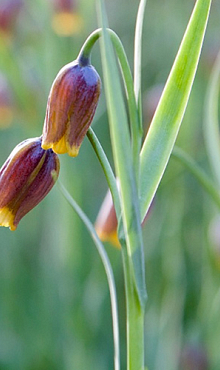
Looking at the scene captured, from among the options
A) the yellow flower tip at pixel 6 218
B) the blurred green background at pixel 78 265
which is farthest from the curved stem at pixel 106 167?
the blurred green background at pixel 78 265

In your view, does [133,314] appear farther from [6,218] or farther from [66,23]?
[66,23]

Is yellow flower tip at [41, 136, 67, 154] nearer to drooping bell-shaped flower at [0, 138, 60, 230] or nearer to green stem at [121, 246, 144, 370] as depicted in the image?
drooping bell-shaped flower at [0, 138, 60, 230]

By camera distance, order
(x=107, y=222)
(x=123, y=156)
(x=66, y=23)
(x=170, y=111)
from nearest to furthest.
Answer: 1. (x=123, y=156)
2. (x=170, y=111)
3. (x=107, y=222)
4. (x=66, y=23)

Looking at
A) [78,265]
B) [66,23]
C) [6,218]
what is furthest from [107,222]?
[66,23]

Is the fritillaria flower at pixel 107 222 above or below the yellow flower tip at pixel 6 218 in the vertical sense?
below

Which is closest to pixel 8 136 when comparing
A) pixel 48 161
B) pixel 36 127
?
pixel 36 127

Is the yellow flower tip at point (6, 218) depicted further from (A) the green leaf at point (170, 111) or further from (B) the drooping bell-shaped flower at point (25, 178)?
(A) the green leaf at point (170, 111)
